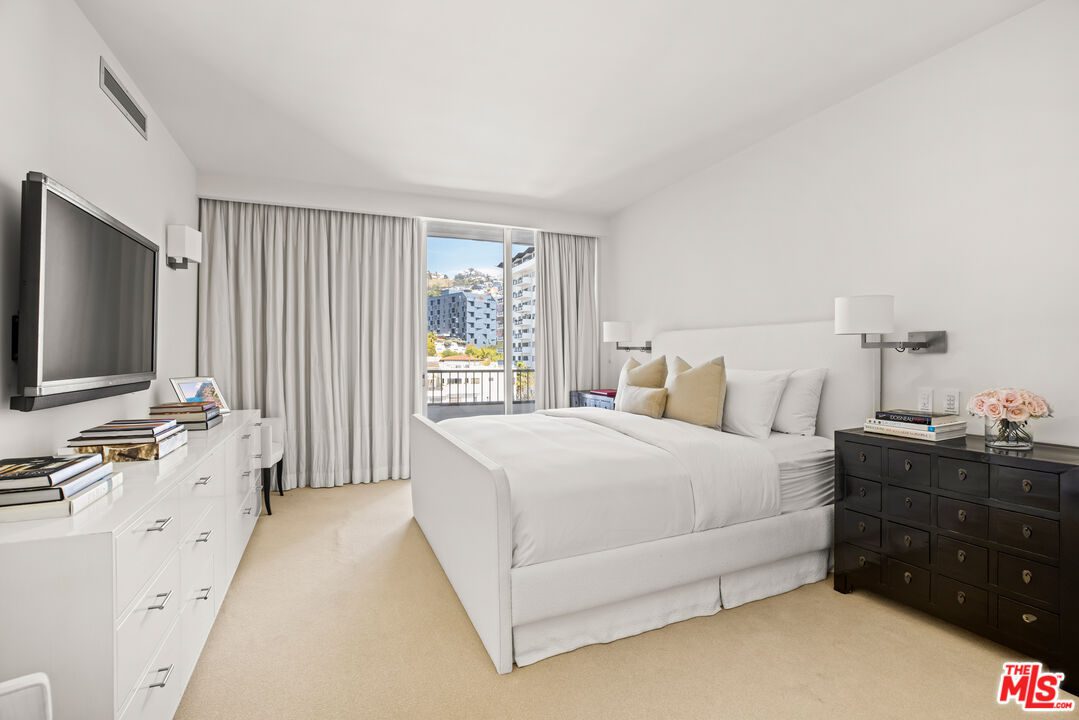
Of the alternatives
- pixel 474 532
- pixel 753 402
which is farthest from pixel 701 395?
pixel 474 532

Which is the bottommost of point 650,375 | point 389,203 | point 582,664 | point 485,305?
point 582,664

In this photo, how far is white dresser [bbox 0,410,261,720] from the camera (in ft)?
3.71

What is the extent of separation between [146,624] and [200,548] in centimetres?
61

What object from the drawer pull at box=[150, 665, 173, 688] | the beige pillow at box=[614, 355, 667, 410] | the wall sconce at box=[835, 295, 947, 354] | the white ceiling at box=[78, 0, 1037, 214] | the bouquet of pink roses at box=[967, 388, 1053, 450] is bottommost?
the drawer pull at box=[150, 665, 173, 688]

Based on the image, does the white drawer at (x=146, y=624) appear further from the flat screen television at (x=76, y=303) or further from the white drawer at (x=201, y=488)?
the flat screen television at (x=76, y=303)

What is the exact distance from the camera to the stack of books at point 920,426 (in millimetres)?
2242

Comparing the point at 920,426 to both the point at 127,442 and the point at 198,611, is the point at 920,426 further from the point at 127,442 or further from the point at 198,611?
the point at 127,442

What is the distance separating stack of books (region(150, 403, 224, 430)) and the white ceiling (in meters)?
1.73

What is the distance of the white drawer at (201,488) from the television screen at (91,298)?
21.0 inches

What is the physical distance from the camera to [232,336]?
4230mm

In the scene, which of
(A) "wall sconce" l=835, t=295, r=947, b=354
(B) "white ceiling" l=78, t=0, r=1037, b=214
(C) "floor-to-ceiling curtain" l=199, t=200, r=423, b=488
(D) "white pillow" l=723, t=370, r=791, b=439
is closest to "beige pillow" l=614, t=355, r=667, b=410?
(D) "white pillow" l=723, t=370, r=791, b=439

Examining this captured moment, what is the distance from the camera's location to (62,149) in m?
1.98

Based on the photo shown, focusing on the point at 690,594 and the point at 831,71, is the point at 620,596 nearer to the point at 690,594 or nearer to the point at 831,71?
the point at 690,594

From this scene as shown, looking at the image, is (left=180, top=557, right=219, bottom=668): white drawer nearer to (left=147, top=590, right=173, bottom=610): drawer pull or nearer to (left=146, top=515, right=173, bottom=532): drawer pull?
(left=147, top=590, right=173, bottom=610): drawer pull
